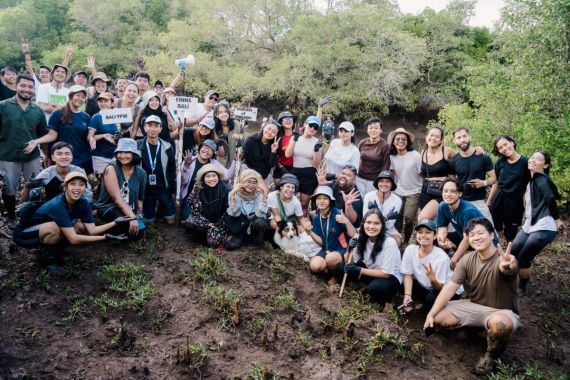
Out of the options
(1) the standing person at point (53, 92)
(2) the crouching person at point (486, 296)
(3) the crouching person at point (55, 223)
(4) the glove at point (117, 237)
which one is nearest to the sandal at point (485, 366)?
(2) the crouching person at point (486, 296)

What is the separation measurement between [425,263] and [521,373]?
1.46 m

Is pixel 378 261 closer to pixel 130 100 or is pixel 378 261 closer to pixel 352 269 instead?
pixel 352 269

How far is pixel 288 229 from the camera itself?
610 centimetres

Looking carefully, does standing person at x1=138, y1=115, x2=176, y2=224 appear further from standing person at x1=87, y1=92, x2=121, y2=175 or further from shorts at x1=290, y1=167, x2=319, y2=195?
shorts at x1=290, y1=167, x2=319, y2=195

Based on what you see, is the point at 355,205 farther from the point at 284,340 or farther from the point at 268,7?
the point at 268,7

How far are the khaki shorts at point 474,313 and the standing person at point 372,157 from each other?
2439 mm

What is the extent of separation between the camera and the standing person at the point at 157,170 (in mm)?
6215

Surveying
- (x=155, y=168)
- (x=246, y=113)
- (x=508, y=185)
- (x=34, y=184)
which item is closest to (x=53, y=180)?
(x=34, y=184)

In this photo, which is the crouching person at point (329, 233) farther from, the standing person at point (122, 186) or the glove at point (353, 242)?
the standing person at point (122, 186)

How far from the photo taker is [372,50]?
19.4 metres

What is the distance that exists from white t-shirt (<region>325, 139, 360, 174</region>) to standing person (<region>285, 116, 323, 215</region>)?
0.74ft

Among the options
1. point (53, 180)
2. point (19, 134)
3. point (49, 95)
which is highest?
point (49, 95)

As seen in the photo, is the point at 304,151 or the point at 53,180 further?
the point at 304,151

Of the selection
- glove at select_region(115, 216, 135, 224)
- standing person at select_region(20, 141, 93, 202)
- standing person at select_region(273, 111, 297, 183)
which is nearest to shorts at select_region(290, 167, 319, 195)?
standing person at select_region(273, 111, 297, 183)
